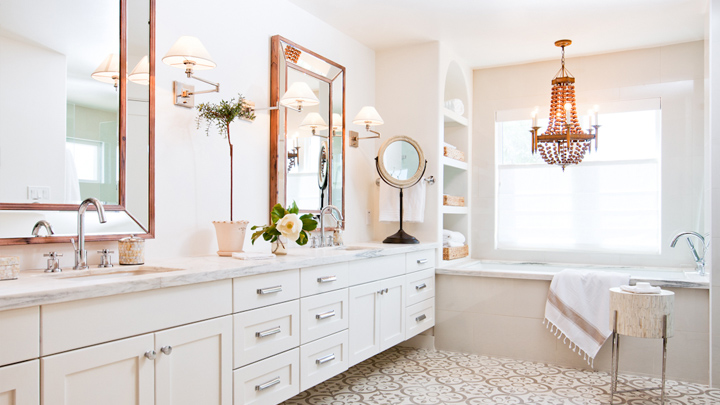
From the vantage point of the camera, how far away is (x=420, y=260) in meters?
3.68

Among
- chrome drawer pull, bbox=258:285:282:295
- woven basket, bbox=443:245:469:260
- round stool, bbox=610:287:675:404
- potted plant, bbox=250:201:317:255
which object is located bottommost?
round stool, bbox=610:287:675:404

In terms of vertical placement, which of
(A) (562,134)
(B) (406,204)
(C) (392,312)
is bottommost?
(C) (392,312)

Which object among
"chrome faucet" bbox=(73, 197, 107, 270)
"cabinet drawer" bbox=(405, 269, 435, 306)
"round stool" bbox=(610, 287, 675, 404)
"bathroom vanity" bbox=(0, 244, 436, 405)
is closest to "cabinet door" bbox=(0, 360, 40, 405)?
"bathroom vanity" bbox=(0, 244, 436, 405)

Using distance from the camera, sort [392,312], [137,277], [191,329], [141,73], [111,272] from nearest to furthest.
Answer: [137,277]
[191,329]
[111,272]
[141,73]
[392,312]

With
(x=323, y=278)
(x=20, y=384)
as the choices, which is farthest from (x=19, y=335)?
(x=323, y=278)

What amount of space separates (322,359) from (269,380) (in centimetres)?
39

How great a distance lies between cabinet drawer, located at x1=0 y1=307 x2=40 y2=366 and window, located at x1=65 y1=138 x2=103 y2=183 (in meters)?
0.79

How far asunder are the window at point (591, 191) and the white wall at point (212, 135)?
2.07 meters

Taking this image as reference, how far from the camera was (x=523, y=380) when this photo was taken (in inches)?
128

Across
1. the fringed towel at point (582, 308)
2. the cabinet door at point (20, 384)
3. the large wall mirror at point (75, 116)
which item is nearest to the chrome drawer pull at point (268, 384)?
the large wall mirror at point (75, 116)

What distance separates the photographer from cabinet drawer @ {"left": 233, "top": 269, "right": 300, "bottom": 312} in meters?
2.12

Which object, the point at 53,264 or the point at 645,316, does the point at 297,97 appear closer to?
the point at 53,264

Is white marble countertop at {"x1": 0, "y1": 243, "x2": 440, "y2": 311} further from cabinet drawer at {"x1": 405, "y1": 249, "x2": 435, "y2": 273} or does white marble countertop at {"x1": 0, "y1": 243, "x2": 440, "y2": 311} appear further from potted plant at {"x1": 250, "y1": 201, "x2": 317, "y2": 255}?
cabinet drawer at {"x1": 405, "y1": 249, "x2": 435, "y2": 273}

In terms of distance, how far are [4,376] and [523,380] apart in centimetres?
271
